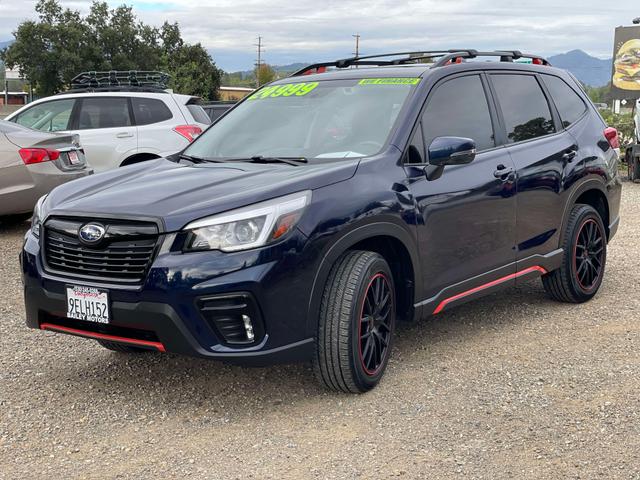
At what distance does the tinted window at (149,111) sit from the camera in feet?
36.9

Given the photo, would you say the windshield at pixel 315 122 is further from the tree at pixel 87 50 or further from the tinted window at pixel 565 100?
the tree at pixel 87 50

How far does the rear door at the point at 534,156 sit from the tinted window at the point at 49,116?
7.35 metres

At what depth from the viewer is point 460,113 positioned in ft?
17.1

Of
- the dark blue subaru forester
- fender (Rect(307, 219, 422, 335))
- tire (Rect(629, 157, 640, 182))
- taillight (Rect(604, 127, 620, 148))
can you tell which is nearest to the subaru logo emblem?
the dark blue subaru forester

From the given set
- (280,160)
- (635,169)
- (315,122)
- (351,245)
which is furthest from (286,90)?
(635,169)

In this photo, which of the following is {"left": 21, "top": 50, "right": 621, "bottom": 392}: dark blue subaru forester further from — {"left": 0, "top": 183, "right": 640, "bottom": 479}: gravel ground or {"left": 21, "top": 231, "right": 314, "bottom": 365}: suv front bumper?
{"left": 0, "top": 183, "right": 640, "bottom": 479}: gravel ground

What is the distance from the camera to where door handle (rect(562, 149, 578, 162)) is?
19.4ft

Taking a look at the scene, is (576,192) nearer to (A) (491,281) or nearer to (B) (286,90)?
(A) (491,281)

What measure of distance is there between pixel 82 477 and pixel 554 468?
6.63ft

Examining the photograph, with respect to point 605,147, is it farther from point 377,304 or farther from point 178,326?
point 178,326

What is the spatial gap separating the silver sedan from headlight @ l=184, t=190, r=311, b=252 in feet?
19.8

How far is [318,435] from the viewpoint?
3945 mm

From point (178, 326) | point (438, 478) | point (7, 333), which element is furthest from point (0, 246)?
point (438, 478)

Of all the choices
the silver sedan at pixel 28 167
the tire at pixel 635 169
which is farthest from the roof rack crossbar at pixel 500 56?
the tire at pixel 635 169
